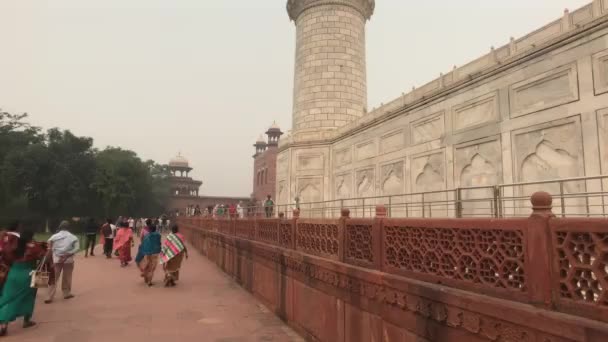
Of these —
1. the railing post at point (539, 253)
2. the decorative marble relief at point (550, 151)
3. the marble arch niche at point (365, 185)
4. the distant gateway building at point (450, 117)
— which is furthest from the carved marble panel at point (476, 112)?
the railing post at point (539, 253)

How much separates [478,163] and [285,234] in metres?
6.35

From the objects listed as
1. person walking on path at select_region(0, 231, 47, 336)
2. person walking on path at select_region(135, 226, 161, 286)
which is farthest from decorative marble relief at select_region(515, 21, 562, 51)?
person walking on path at select_region(0, 231, 47, 336)

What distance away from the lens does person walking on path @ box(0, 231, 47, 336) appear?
17.5 ft

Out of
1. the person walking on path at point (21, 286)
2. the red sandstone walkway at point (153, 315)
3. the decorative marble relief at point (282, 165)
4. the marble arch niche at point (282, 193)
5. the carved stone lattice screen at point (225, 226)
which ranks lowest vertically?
the red sandstone walkway at point (153, 315)

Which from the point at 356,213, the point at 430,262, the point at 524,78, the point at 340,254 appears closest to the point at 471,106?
the point at 524,78

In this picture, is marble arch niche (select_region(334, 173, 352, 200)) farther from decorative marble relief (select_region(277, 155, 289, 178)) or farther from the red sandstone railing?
the red sandstone railing

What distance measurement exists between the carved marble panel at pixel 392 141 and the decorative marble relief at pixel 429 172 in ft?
3.22

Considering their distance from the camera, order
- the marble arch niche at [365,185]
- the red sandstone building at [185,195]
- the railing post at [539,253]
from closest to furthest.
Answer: the railing post at [539,253] < the marble arch niche at [365,185] < the red sandstone building at [185,195]

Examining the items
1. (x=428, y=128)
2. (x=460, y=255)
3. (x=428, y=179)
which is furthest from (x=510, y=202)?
(x=460, y=255)

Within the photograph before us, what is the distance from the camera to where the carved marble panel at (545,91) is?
8.24 meters

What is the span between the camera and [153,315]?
21.0 feet

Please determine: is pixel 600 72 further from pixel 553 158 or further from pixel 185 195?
pixel 185 195

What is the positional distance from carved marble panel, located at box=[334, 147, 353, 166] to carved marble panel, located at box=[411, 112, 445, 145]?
13.5 feet

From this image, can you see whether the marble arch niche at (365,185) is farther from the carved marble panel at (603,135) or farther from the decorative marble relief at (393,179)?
the carved marble panel at (603,135)
